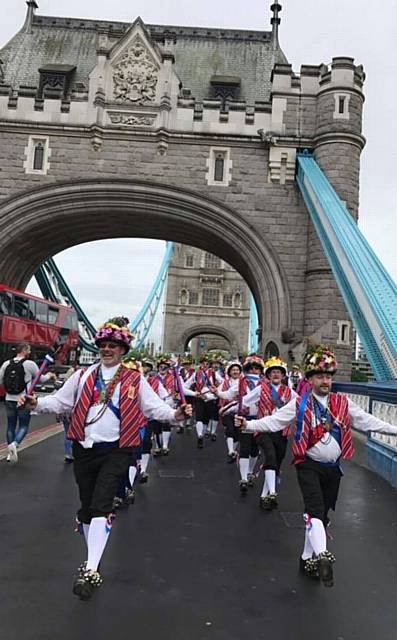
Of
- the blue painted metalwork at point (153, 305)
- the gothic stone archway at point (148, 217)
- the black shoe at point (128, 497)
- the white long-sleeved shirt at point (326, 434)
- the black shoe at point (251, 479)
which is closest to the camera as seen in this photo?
the white long-sleeved shirt at point (326, 434)

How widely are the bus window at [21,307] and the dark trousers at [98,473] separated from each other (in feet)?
48.7

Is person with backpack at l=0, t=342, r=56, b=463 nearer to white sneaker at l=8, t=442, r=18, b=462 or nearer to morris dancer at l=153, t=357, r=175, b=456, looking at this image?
white sneaker at l=8, t=442, r=18, b=462

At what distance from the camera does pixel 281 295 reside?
17.6 meters

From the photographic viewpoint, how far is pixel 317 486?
13.0 feet

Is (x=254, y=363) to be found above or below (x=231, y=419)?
above

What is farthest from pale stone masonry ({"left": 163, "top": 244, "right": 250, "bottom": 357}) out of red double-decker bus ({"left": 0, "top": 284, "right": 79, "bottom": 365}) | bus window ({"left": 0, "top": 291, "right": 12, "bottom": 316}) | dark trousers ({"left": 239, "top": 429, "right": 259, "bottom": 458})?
dark trousers ({"left": 239, "top": 429, "right": 259, "bottom": 458})

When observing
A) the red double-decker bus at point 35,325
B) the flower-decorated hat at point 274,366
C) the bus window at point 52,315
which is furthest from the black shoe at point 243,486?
the bus window at point 52,315

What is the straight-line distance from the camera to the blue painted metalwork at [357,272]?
10234 mm

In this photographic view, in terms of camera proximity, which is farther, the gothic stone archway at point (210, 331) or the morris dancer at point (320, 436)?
the gothic stone archway at point (210, 331)

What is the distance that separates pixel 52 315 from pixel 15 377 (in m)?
15.1

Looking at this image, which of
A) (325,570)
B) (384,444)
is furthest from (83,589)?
(384,444)

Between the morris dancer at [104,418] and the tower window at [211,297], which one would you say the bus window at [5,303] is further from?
the tower window at [211,297]

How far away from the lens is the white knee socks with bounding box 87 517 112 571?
3422 millimetres

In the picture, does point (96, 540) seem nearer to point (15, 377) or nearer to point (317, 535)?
point (317, 535)
